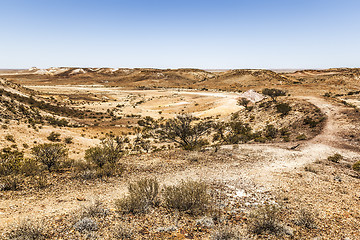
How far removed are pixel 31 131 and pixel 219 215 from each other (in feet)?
64.8

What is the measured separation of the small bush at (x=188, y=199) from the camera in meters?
6.22

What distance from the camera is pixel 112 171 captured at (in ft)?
30.1

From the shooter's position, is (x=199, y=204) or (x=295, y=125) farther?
(x=295, y=125)

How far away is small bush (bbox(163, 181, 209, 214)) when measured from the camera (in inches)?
245

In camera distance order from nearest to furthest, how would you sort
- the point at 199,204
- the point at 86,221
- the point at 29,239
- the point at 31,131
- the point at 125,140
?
the point at 29,239, the point at 86,221, the point at 199,204, the point at 31,131, the point at 125,140

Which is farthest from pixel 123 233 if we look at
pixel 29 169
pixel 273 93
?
pixel 273 93

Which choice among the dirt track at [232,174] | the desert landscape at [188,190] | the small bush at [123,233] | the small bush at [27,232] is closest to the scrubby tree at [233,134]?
the desert landscape at [188,190]

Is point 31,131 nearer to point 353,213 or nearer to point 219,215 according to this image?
point 219,215

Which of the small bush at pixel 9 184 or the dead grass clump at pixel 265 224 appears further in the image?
the small bush at pixel 9 184

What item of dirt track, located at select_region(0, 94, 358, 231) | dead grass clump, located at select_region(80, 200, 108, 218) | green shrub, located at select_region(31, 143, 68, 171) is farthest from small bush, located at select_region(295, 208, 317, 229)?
green shrub, located at select_region(31, 143, 68, 171)

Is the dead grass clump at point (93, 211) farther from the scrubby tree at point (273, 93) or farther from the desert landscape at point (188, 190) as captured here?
the scrubby tree at point (273, 93)

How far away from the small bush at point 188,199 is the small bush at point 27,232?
327 centimetres

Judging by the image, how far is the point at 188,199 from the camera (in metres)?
6.27

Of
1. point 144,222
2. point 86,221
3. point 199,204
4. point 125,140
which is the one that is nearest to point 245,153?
point 199,204
